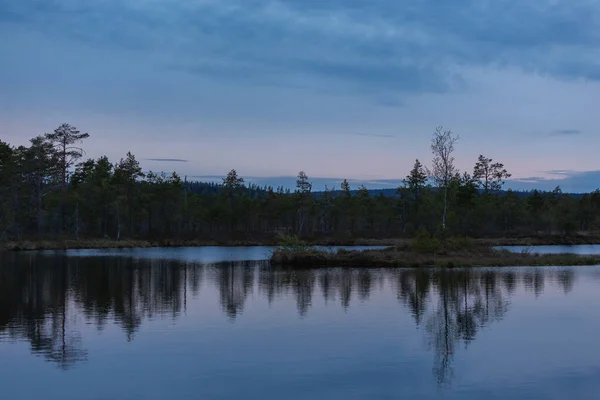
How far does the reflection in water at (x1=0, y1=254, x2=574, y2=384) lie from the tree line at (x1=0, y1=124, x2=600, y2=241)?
43.5 metres

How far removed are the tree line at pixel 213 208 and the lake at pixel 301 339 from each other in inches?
2166

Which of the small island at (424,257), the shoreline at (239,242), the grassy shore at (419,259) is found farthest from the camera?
the shoreline at (239,242)

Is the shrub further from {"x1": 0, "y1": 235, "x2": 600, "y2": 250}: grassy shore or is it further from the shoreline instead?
{"x1": 0, "y1": 235, "x2": 600, "y2": 250}: grassy shore

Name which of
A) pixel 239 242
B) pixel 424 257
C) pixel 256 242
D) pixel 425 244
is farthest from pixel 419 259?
pixel 239 242

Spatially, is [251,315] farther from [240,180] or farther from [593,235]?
[240,180]

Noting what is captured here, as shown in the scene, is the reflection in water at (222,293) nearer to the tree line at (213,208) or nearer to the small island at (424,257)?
the small island at (424,257)

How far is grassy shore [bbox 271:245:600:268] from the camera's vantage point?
51.3 metres

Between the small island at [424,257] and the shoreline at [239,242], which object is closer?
the small island at [424,257]

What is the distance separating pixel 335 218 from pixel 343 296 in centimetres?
9338

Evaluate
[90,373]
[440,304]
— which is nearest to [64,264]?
[440,304]

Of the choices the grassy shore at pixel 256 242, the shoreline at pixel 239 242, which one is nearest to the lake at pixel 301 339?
the shoreline at pixel 239 242

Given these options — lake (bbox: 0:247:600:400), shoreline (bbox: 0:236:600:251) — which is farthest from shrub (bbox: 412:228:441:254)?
shoreline (bbox: 0:236:600:251)

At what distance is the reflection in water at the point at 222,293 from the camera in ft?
75.7

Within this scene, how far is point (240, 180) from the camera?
138m
